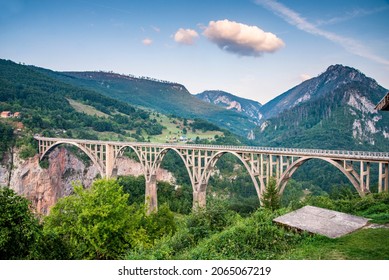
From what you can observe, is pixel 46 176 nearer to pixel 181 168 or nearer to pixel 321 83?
pixel 181 168

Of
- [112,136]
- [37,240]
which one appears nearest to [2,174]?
[112,136]

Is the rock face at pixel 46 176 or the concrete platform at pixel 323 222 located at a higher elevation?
the concrete platform at pixel 323 222

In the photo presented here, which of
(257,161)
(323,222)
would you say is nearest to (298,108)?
(257,161)

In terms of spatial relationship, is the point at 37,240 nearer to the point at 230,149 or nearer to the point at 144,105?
the point at 230,149

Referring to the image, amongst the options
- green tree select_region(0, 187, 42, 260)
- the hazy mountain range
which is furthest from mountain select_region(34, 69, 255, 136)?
green tree select_region(0, 187, 42, 260)

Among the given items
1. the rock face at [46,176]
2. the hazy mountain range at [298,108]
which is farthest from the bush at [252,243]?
the hazy mountain range at [298,108]

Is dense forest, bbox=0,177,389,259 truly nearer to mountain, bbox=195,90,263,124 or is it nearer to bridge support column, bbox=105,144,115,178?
bridge support column, bbox=105,144,115,178

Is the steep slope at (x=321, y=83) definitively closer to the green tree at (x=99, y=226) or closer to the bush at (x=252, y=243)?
the green tree at (x=99, y=226)

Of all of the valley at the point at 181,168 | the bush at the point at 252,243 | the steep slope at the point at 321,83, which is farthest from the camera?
the steep slope at the point at 321,83
